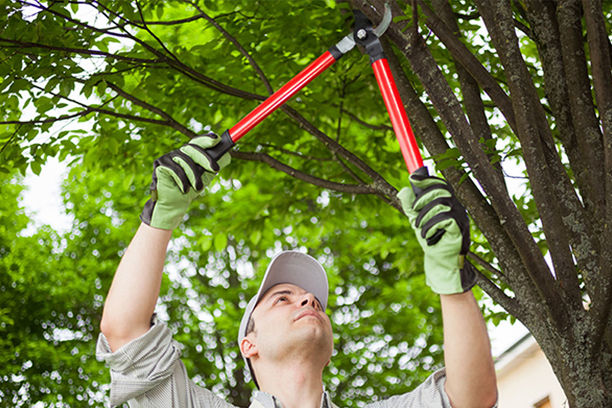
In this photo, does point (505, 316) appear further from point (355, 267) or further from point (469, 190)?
point (355, 267)

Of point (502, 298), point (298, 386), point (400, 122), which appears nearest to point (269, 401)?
point (298, 386)

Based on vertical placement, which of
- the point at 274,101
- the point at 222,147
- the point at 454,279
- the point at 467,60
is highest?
the point at 467,60

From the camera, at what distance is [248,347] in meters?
2.85

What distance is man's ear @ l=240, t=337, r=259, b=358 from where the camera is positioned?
9.23ft

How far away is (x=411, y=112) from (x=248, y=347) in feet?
4.60

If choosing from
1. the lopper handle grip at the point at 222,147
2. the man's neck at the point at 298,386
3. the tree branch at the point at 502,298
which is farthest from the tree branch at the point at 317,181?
the lopper handle grip at the point at 222,147

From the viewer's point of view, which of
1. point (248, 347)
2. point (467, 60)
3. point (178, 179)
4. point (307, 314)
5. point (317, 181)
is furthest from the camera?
point (317, 181)

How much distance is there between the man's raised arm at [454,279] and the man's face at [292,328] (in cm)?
64

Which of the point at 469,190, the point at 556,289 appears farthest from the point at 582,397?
the point at 469,190

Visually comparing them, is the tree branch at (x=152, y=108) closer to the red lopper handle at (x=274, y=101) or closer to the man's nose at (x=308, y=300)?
the man's nose at (x=308, y=300)

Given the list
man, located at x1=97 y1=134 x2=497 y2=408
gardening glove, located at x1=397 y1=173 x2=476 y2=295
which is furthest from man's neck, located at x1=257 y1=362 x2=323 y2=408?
gardening glove, located at x1=397 y1=173 x2=476 y2=295

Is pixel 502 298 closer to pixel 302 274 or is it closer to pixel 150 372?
pixel 302 274

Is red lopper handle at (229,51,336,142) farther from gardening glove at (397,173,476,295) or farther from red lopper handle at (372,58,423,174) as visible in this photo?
gardening glove at (397,173,476,295)

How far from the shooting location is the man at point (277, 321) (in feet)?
6.70
